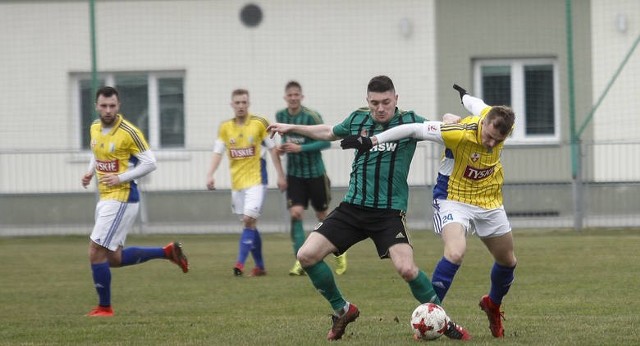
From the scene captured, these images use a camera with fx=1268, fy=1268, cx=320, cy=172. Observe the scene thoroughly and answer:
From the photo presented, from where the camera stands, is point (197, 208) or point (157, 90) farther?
point (157, 90)

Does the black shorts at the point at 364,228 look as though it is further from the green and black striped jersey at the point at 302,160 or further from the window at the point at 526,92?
the window at the point at 526,92

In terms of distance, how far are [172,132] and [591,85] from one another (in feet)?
25.8

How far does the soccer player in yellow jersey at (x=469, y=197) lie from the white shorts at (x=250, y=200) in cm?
569

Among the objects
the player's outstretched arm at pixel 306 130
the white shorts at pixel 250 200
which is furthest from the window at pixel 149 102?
the player's outstretched arm at pixel 306 130

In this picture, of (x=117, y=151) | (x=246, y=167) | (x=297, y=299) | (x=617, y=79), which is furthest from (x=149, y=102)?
(x=117, y=151)

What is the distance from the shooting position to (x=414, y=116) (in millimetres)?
9117

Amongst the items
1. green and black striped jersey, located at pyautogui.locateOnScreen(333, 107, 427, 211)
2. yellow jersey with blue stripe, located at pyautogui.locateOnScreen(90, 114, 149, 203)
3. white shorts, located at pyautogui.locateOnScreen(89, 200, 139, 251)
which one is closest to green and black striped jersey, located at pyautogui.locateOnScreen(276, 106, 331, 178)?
yellow jersey with blue stripe, located at pyautogui.locateOnScreen(90, 114, 149, 203)

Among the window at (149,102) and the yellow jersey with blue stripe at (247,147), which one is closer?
the yellow jersey with blue stripe at (247,147)

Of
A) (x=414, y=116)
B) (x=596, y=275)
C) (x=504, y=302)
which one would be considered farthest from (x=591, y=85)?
(x=414, y=116)

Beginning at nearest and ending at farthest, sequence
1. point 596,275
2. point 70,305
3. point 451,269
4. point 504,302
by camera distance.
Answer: point 451,269
point 504,302
point 70,305
point 596,275

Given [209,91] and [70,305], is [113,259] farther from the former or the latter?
[209,91]

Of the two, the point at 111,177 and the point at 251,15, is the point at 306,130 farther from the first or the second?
the point at 251,15

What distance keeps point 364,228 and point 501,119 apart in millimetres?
1265

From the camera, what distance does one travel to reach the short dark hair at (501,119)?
858 centimetres
